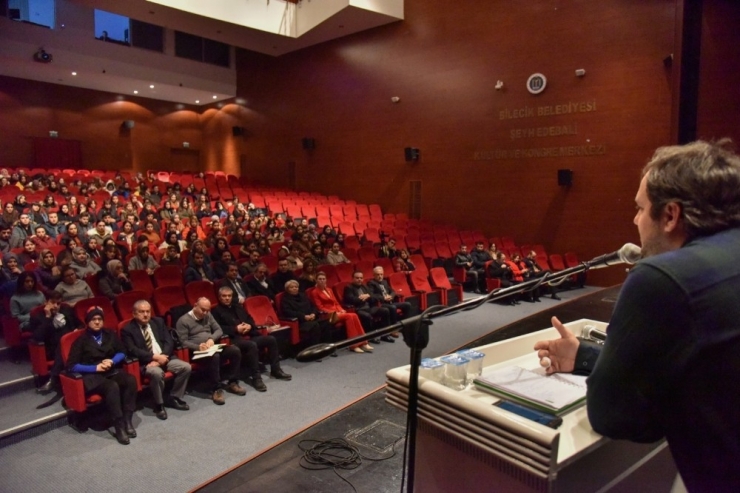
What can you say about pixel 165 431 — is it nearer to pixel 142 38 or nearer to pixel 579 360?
pixel 579 360

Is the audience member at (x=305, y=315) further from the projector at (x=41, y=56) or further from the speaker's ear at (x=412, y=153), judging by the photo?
the projector at (x=41, y=56)

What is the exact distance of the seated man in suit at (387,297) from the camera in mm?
Answer: 4523

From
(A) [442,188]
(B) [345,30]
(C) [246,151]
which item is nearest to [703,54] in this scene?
(A) [442,188]

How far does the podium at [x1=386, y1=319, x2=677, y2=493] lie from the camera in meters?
0.76

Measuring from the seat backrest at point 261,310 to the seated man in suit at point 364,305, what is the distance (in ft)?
2.38

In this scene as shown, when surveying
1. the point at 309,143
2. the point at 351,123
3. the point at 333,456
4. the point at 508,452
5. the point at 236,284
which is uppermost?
the point at 351,123

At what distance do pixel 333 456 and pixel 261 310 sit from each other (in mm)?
2075

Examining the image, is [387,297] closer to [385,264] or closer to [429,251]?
[385,264]

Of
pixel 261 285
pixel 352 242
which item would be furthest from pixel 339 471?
pixel 352 242

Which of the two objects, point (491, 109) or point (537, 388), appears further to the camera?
point (491, 109)

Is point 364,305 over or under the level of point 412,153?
under

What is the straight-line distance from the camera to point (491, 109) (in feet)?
25.2

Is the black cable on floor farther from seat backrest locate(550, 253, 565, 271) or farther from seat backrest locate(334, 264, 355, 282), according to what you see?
seat backrest locate(550, 253, 565, 271)

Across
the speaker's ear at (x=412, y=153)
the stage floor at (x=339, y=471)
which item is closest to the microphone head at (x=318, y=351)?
the stage floor at (x=339, y=471)
